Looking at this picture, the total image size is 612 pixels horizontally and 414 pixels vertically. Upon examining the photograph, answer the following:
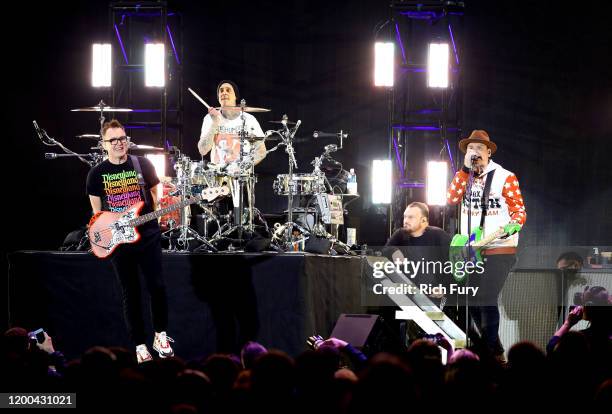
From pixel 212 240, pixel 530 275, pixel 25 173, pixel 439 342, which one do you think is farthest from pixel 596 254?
pixel 25 173

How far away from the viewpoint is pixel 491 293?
7426 millimetres

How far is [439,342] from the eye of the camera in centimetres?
680

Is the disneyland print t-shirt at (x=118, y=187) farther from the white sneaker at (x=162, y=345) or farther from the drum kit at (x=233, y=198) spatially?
the drum kit at (x=233, y=198)

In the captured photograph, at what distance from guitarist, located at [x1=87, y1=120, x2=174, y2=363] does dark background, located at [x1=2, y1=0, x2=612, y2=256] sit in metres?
5.52

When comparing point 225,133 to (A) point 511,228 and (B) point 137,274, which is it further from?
(A) point 511,228

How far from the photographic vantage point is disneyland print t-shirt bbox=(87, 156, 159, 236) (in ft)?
23.6

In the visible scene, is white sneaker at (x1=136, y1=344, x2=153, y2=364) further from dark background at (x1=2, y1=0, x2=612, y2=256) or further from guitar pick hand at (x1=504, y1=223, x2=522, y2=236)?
dark background at (x1=2, y1=0, x2=612, y2=256)

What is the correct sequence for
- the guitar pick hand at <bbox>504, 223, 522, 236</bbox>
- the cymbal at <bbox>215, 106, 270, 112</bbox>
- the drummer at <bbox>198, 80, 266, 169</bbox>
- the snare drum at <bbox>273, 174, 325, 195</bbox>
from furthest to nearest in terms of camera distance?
the snare drum at <bbox>273, 174, 325, 195</bbox> < the drummer at <bbox>198, 80, 266, 169</bbox> < the cymbal at <bbox>215, 106, 270, 112</bbox> < the guitar pick hand at <bbox>504, 223, 522, 236</bbox>

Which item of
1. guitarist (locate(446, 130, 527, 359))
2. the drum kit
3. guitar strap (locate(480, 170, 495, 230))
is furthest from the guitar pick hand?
the drum kit

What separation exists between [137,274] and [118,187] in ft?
2.61

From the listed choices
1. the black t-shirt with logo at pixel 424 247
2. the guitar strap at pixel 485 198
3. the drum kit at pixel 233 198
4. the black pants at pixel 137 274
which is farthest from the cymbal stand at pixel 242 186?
the guitar strap at pixel 485 198

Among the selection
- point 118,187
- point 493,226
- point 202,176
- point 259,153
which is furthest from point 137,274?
point 259,153

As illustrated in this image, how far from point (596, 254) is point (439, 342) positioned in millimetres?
2681

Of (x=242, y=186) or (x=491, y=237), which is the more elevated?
(x=242, y=186)
